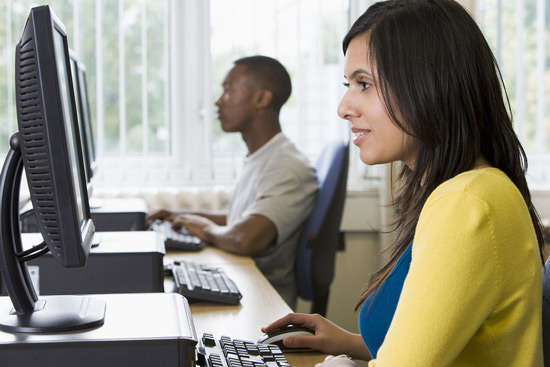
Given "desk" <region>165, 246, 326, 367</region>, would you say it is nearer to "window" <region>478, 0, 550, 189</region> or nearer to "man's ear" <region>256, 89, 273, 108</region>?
"man's ear" <region>256, 89, 273, 108</region>

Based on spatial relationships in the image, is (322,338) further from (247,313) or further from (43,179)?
(43,179)

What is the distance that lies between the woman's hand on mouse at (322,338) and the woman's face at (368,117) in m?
0.33

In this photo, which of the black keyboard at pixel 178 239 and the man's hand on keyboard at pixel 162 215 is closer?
the black keyboard at pixel 178 239

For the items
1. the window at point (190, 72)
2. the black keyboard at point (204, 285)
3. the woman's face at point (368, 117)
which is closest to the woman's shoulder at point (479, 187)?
the woman's face at point (368, 117)

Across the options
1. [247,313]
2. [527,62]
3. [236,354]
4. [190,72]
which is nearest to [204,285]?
[247,313]

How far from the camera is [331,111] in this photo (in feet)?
10.5

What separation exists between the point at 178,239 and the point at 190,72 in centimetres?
111

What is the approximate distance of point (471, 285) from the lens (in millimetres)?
813

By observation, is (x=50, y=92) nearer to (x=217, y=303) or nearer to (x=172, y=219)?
(x=217, y=303)

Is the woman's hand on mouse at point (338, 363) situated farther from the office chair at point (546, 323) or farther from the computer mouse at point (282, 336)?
Result: the office chair at point (546, 323)

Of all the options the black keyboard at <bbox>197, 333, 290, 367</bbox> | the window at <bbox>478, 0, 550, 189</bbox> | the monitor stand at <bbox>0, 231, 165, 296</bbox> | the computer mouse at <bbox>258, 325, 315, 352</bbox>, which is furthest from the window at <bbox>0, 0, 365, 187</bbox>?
the black keyboard at <bbox>197, 333, 290, 367</bbox>

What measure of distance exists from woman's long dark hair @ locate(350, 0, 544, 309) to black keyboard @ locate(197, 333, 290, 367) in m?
0.26

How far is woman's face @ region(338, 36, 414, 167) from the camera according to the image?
1013 millimetres

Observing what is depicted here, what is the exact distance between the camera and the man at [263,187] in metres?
2.33
